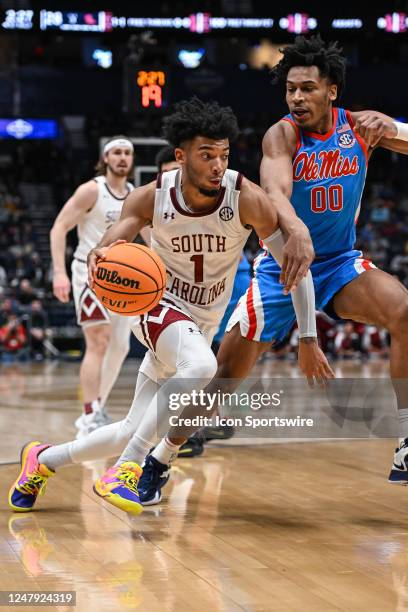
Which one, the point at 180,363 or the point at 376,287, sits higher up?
the point at 376,287

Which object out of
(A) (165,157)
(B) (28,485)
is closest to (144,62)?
(A) (165,157)

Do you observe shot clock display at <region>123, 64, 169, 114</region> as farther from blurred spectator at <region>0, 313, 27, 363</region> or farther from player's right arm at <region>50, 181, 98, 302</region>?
player's right arm at <region>50, 181, 98, 302</region>

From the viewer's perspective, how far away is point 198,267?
14.5ft

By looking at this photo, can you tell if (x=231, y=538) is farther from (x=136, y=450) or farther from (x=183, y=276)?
(x=183, y=276)

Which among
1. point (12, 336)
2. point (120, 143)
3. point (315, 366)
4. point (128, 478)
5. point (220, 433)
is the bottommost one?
point (12, 336)

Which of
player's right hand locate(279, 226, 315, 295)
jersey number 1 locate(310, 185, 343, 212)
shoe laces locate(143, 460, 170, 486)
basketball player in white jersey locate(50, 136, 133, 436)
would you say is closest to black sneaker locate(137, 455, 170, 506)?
shoe laces locate(143, 460, 170, 486)

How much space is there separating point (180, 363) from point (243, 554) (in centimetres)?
90

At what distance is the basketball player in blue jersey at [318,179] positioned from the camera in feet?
15.4

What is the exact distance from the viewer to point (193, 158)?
14.0 ft

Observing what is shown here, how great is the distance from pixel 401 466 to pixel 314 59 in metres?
1.97

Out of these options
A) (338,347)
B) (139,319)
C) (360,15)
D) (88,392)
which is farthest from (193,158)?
(360,15)

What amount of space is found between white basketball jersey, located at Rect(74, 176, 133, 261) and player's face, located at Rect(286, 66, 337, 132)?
8.73 ft

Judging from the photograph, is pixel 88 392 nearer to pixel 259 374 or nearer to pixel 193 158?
pixel 193 158

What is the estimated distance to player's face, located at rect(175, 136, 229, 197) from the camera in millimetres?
4199
